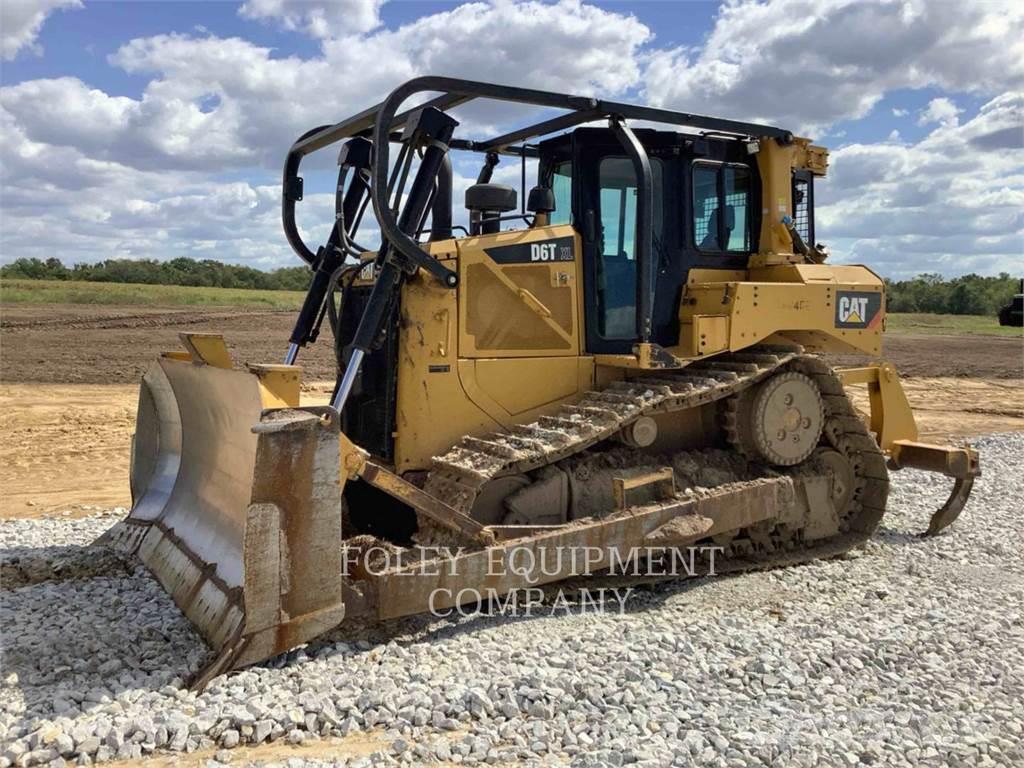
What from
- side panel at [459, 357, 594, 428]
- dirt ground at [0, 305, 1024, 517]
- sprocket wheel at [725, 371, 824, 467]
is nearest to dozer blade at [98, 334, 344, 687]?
side panel at [459, 357, 594, 428]

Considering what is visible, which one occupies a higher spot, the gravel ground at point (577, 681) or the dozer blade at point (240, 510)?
the dozer blade at point (240, 510)

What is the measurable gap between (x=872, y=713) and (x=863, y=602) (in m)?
1.79

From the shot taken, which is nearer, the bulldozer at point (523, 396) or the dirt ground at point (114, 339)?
the bulldozer at point (523, 396)

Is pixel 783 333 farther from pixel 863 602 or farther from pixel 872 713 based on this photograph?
pixel 872 713

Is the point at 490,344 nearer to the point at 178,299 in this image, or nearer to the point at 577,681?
the point at 577,681

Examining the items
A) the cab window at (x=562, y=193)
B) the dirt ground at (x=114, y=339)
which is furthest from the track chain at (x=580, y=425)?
the dirt ground at (x=114, y=339)

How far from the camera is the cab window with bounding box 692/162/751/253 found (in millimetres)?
6648

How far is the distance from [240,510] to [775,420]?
12.3ft

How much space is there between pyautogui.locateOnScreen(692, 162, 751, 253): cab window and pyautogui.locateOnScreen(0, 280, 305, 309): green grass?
116 feet

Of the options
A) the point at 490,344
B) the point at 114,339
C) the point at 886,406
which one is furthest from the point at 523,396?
the point at 114,339

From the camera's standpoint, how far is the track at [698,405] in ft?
17.4

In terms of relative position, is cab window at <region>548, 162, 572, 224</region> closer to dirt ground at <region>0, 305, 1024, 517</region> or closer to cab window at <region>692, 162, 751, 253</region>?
cab window at <region>692, 162, 751, 253</region>

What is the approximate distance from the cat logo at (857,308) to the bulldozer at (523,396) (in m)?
0.02

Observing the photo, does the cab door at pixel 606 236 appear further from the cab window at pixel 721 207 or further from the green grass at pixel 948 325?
the green grass at pixel 948 325
